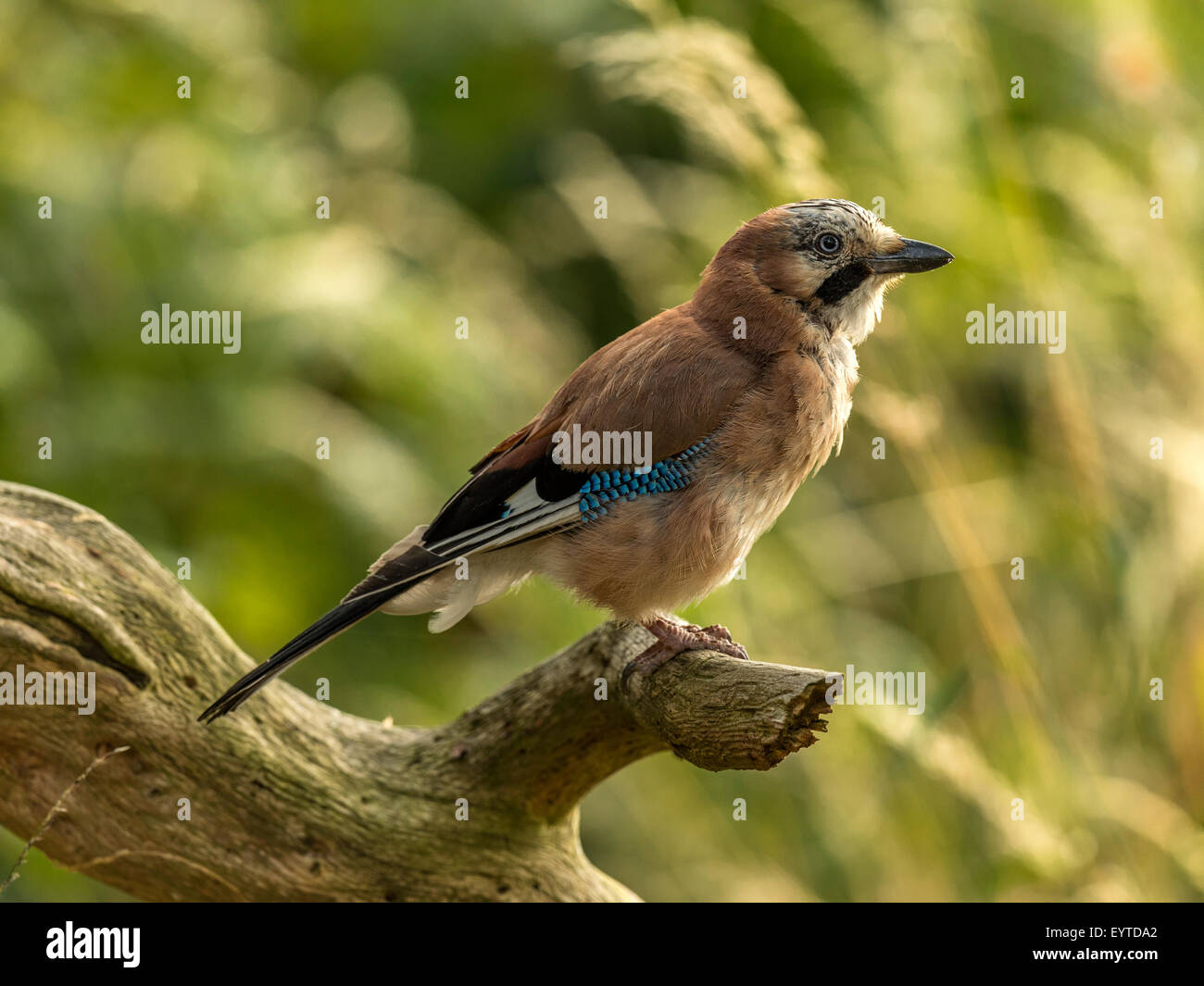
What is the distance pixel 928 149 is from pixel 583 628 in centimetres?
264

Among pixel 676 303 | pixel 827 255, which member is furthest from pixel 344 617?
pixel 676 303

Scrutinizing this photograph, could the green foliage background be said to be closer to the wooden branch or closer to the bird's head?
the bird's head

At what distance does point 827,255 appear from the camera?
3.82 m

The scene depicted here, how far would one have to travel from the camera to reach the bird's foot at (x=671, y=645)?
137 inches

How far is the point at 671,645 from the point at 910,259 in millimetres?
1230

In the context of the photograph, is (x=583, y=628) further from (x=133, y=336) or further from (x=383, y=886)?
(x=133, y=336)

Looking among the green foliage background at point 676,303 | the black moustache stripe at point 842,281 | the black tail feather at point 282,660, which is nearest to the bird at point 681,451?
the black moustache stripe at point 842,281

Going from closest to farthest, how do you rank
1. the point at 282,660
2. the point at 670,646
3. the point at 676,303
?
1. the point at 282,660
2. the point at 670,646
3. the point at 676,303

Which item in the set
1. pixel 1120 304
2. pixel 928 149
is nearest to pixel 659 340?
pixel 1120 304

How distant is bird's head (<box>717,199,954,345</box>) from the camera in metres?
3.80

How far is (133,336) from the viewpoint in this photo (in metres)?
6.26

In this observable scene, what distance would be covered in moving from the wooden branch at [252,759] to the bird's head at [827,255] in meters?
1.02

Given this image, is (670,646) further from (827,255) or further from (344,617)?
(827,255)

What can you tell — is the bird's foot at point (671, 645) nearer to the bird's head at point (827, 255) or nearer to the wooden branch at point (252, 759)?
the wooden branch at point (252, 759)
